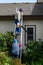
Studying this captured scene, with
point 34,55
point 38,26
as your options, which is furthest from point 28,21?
point 34,55

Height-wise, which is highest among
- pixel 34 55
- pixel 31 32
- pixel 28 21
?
pixel 28 21

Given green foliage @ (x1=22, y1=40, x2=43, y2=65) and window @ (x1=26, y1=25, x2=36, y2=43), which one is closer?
green foliage @ (x1=22, y1=40, x2=43, y2=65)

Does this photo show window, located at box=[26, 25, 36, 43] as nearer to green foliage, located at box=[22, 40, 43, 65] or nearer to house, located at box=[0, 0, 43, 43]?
house, located at box=[0, 0, 43, 43]

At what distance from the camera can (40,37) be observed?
53.9ft

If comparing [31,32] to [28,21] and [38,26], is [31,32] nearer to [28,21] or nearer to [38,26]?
[38,26]

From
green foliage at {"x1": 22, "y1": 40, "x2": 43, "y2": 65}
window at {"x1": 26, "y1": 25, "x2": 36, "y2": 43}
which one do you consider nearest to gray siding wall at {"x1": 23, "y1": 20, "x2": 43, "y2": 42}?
window at {"x1": 26, "y1": 25, "x2": 36, "y2": 43}

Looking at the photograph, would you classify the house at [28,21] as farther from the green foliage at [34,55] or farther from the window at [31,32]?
the green foliage at [34,55]

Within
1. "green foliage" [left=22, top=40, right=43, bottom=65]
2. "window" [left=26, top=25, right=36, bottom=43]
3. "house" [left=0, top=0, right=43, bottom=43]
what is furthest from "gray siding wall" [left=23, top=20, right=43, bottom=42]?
"green foliage" [left=22, top=40, right=43, bottom=65]

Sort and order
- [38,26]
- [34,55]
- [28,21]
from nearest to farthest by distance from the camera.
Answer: [34,55] → [38,26] → [28,21]

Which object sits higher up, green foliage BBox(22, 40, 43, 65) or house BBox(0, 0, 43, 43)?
house BBox(0, 0, 43, 43)

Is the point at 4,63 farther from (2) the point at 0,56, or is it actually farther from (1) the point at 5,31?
(1) the point at 5,31

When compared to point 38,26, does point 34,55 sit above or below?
below

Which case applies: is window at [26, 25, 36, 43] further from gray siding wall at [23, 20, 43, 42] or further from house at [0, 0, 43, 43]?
gray siding wall at [23, 20, 43, 42]

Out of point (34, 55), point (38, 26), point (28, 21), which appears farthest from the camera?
point (28, 21)
